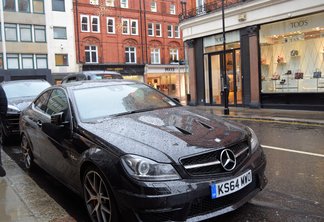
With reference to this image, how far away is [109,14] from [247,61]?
28.8 meters

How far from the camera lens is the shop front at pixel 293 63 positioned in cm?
1479

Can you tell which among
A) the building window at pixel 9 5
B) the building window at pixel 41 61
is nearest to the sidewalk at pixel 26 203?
the building window at pixel 41 61

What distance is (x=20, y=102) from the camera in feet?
30.5

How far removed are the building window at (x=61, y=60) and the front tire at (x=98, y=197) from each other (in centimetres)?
3788

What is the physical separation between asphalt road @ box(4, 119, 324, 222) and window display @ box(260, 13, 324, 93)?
7173mm

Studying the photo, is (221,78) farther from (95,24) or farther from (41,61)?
(95,24)

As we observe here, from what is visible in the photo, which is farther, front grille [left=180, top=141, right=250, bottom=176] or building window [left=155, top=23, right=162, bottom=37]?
building window [left=155, top=23, right=162, bottom=37]

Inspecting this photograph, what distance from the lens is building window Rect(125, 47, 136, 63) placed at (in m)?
44.5

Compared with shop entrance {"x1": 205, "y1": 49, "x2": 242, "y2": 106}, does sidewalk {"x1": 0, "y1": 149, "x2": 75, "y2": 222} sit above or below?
below

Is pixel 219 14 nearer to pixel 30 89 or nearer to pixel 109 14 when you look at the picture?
pixel 30 89

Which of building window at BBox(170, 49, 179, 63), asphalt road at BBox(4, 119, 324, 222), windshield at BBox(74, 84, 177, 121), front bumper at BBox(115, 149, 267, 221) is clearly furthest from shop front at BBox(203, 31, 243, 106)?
building window at BBox(170, 49, 179, 63)

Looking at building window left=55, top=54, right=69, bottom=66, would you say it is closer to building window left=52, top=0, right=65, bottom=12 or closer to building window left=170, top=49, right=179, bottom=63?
building window left=52, top=0, right=65, bottom=12

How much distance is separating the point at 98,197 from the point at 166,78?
4562 cm

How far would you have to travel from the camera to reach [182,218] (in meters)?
3.25
